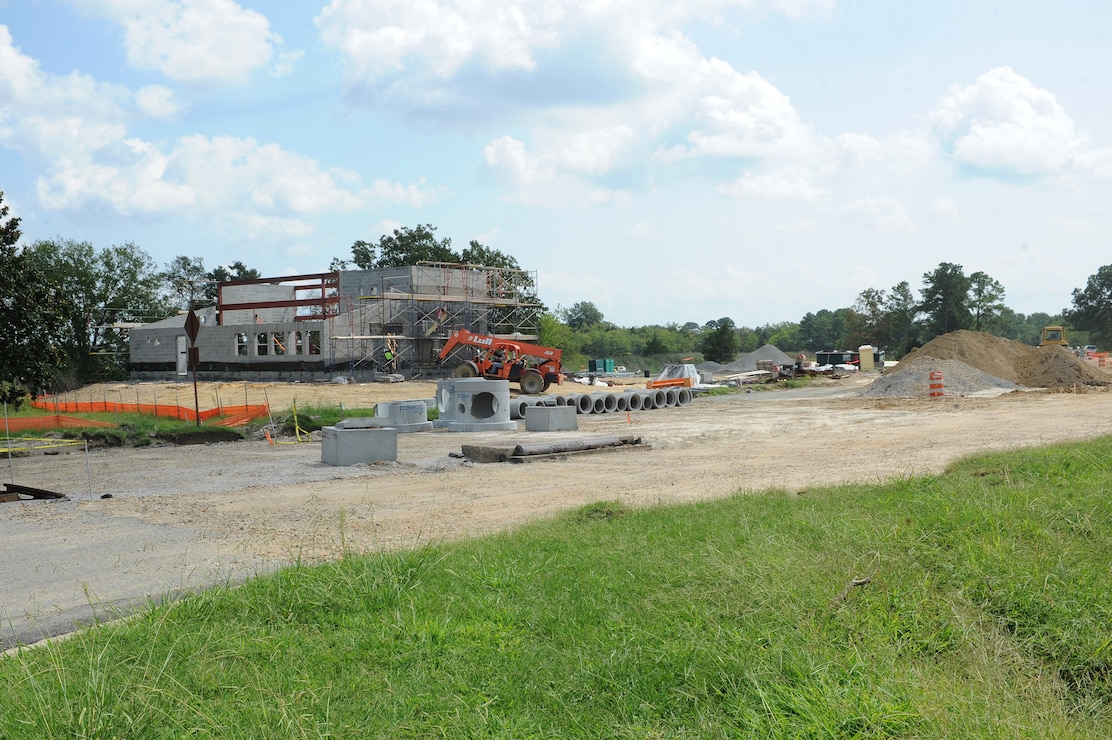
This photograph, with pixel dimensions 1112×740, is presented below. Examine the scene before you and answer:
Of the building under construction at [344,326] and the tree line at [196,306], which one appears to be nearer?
the tree line at [196,306]

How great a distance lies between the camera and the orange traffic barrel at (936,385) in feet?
121

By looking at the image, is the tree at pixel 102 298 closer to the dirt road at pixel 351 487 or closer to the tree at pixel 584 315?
the dirt road at pixel 351 487

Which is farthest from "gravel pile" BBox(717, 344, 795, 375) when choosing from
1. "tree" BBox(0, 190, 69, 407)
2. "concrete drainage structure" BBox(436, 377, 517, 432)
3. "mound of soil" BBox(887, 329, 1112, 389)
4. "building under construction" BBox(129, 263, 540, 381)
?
"tree" BBox(0, 190, 69, 407)

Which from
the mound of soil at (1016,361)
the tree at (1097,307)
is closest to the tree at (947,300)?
the tree at (1097,307)

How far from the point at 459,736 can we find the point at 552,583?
2340 mm

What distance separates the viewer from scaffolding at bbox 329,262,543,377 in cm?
5434

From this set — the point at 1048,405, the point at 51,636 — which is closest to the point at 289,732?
the point at 51,636

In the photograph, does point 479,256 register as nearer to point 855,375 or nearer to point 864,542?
point 855,375

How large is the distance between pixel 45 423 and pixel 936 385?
3230 centimetres

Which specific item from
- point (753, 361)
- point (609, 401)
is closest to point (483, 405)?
point (609, 401)

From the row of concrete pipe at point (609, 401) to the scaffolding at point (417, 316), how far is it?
22.6 meters

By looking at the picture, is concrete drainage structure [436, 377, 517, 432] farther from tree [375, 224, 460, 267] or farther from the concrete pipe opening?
tree [375, 224, 460, 267]

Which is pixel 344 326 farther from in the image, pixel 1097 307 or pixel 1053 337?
pixel 1097 307

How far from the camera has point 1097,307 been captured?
11531 centimetres
